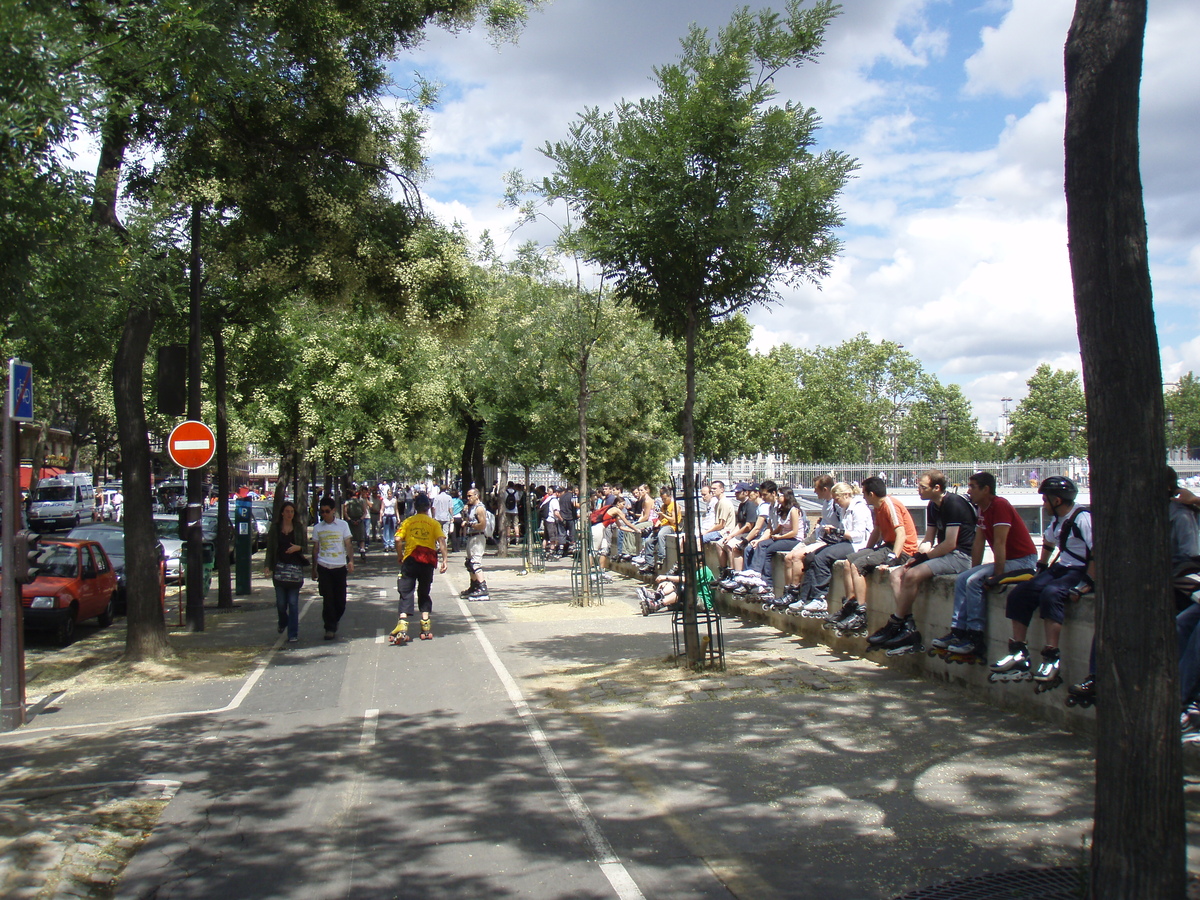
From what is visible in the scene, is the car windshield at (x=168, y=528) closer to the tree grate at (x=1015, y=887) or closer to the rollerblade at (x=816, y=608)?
the rollerblade at (x=816, y=608)

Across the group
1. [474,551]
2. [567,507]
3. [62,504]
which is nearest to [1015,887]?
[474,551]

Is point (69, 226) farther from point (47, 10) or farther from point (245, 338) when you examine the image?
point (245, 338)

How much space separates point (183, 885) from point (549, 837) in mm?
1847

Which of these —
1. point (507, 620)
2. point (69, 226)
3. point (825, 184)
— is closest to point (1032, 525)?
point (507, 620)

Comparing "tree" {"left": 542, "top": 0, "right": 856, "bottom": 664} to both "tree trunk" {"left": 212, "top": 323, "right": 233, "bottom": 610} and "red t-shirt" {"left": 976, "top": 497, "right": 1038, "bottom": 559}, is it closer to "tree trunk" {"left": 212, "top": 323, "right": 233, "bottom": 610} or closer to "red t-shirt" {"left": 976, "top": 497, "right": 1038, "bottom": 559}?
"red t-shirt" {"left": 976, "top": 497, "right": 1038, "bottom": 559}

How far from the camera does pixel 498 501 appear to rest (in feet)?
111

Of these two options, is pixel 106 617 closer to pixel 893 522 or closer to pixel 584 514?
pixel 584 514

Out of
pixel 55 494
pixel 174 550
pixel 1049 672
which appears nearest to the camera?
pixel 1049 672

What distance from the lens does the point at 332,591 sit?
13.4m

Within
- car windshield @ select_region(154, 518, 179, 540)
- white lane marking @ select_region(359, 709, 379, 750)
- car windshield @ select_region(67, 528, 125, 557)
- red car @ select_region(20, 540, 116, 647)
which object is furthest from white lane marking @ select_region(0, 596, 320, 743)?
car windshield @ select_region(154, 518, 179, 540)

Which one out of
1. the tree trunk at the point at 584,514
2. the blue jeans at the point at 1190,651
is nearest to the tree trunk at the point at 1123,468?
the blue jeans at the point at 1190,651

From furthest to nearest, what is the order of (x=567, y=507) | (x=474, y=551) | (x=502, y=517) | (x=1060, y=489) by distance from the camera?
(x=502, y=517) → (x=567, y=507) → (x=474, y=551) → (x=1060, y=489)

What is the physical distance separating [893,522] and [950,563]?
4.28ft

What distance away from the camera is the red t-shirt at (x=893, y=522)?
988 cm
